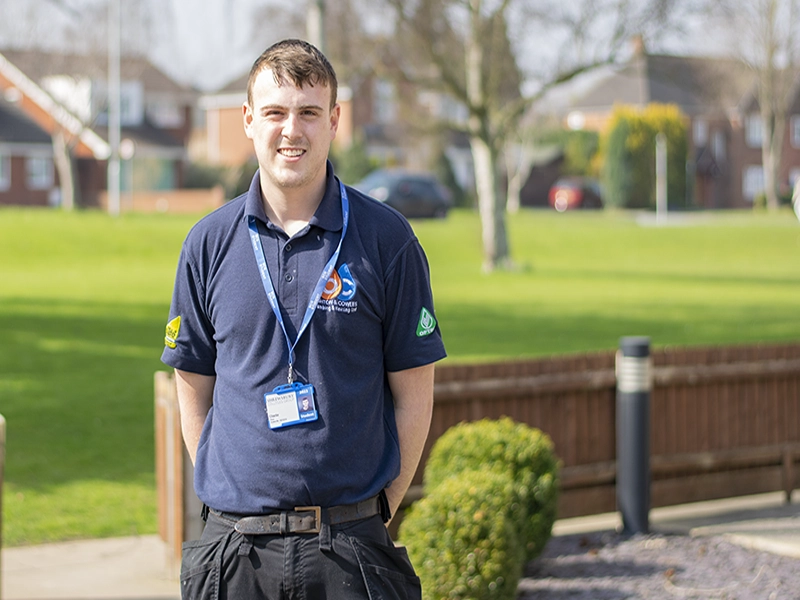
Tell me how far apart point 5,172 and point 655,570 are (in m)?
53.5

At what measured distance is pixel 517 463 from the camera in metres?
5.80

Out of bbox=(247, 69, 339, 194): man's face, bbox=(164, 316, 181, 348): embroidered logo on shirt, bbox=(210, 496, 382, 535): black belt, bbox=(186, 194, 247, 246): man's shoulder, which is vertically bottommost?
bbox=(210, 496, 382, 535): black belt

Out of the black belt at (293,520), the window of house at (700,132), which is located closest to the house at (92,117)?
the window of house at (700,132)

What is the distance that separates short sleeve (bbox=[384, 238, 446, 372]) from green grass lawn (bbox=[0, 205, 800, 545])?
15.9ft

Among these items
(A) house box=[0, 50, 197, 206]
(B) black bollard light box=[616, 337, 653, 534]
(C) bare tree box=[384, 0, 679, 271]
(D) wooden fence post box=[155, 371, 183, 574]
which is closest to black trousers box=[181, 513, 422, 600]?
(D) wooden fence post box=[155, 371, 183, 574]

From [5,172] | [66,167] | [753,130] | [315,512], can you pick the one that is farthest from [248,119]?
[753,130]

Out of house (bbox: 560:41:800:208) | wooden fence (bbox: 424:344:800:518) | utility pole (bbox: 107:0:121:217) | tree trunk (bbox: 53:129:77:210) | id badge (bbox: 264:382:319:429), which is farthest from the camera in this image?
house (bbox: 560:41:800:208)

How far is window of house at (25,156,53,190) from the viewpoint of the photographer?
55719mm

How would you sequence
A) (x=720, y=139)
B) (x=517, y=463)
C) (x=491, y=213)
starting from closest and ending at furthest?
(x=517, y=463)
(x=491, y=213)
(x=720, y=139)

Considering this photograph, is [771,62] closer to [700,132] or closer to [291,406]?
[700,132]

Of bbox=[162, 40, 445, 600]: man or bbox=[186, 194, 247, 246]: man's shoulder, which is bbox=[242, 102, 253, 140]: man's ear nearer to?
bbox=[162, 40, 445, 600]: man

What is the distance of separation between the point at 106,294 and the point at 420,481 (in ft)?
46.5

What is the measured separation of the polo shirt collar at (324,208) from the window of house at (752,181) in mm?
78683

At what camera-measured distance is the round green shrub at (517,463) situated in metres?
5.75
